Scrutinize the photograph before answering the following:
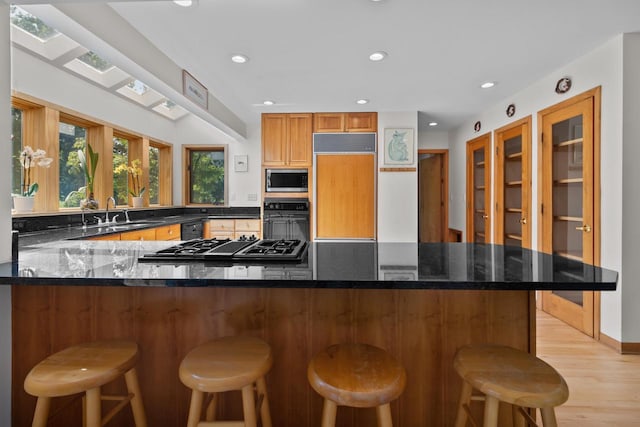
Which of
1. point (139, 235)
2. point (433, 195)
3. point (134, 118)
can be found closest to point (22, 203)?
point (139, 235)

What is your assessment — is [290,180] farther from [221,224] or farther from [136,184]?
[136,184]

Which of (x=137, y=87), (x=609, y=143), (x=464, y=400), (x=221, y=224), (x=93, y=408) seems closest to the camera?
(x=93, y=408)

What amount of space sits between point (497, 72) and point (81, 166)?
4.36 metres

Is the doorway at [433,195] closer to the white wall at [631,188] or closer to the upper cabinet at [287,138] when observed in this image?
the upper cabinet at [287,138]

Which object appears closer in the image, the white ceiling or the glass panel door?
the white ceiling

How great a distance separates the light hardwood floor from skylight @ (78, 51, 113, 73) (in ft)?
15.2

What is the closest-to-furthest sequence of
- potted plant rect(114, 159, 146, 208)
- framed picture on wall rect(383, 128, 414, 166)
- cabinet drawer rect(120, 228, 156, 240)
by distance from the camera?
cabinet drawer rect(120, 228, 156, 240), potted plant rect(114, 159, 146, 208), framed picture on wall rect(383, 128, 414, 166)

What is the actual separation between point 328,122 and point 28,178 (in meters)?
3.28

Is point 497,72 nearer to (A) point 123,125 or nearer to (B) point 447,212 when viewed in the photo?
(B) point 447,212

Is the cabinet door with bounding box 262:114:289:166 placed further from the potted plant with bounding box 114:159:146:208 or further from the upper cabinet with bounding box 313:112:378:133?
the potted plant with bounding box 114:159:146:208

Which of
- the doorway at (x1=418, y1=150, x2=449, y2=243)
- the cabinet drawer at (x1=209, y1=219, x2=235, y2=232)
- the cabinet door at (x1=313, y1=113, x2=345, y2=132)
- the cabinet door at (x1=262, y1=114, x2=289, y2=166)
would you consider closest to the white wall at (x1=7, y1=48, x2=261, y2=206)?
the cabinet drawer at (x1=209, y1=219, x2=235, y2=232)

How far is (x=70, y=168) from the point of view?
356 centimetres

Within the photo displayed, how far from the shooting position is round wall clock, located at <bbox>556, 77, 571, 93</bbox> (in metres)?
3.05

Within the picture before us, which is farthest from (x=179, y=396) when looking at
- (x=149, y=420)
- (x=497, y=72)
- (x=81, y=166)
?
(x=497, y=72)
